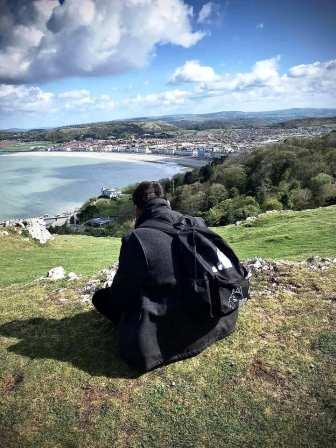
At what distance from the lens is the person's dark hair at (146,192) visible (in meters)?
6.07

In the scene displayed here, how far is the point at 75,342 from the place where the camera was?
265 inches

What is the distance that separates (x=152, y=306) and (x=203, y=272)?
31.7 inches

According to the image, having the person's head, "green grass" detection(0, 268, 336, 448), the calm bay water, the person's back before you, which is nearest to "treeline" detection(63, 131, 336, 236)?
the calm bay water

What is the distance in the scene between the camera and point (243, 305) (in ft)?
24.3

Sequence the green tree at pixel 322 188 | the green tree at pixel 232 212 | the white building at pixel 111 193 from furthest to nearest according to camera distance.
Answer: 1. the white building at pixel 111 193
2. the green tree at pixel 322 188
3. the green tree at pixel 232 212

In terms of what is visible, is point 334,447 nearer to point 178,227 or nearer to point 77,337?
point 178,227

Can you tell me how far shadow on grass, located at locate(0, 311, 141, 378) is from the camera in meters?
6.03

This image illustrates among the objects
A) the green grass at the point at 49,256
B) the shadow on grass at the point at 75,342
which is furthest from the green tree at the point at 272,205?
the shadow on grass at the point at 75,342

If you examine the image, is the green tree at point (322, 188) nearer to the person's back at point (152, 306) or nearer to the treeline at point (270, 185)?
the treeline at point (270, 185)

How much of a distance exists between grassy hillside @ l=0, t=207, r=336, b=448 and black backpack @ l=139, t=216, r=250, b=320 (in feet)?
2.74

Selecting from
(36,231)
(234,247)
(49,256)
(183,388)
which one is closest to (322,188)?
(234,247)

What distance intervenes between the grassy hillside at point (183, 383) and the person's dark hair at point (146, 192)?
224cm

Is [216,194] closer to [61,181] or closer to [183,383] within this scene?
[183,383]

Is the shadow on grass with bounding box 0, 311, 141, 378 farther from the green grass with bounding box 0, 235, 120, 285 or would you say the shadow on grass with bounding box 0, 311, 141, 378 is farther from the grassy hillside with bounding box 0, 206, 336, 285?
the green grass with bounding box 0, 235, 120, 285
